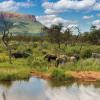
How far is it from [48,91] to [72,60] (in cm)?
1322

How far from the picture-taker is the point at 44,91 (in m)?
22.0

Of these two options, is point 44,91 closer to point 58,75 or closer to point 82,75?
point 58,75

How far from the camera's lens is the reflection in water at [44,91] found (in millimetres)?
19766

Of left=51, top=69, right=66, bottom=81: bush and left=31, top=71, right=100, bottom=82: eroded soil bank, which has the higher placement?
left=51, top=69, right=66, bottom=81: bush

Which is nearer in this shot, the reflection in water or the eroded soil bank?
the reflection in water

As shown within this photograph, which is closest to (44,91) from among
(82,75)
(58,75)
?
(58,75)

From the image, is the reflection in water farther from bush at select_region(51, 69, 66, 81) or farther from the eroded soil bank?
the eroded soil bank

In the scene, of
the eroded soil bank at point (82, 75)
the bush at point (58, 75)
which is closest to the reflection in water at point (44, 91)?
the bush at point (58, 75)

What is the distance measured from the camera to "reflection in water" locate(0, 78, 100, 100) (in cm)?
1977

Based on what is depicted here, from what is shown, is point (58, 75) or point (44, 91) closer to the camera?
point (44, 91)

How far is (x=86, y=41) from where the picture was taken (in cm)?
9294

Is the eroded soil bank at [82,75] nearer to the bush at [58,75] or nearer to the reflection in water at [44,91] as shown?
the bush at [58,75]

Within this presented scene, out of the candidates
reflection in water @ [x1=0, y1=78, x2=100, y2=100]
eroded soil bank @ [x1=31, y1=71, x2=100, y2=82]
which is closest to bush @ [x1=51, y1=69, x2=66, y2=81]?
eroded soil bank @ [x1=31, y1=71, x2=100, y2=82]

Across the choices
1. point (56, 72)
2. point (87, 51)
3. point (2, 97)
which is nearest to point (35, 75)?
point (56, 72)
